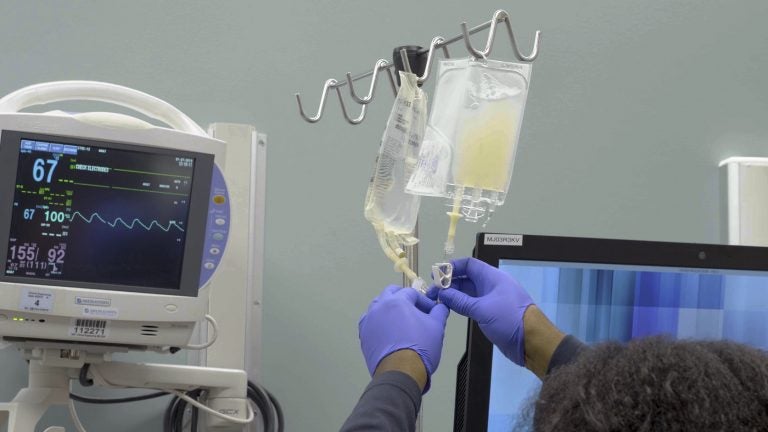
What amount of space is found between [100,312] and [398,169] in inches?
17.0

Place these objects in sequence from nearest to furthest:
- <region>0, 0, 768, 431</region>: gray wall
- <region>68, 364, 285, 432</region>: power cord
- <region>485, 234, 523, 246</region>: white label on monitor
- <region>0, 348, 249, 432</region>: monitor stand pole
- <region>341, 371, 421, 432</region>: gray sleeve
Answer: <region>341, 371, 421, 432</region>: gray sleeve, <region>485, 234, 523, 246</region>: white label on monitor, <region>0, 348, 249, 432</region>: monitor stand pole, <region>68, 364, 285, 432</region>: power cord, <region>0, 0, 768, 431</region>: gray wall

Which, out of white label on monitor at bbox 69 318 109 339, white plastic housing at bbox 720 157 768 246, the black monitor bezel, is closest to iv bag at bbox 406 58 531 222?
the black monitor bezel

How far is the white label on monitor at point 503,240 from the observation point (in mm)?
1166

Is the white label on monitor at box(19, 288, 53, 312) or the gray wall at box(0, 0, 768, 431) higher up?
the gray wall at box(0, 0, 768, 431)

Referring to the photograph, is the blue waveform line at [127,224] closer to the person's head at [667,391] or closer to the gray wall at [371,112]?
the gray wall at [371,112]

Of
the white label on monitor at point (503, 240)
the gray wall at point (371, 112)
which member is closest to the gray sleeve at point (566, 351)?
the white label on monitor at point (503, 240)

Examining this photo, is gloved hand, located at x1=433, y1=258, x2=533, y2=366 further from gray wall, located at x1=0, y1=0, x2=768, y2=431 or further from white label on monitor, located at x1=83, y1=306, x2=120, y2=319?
gray wall, located at x1=0, y1=0, x2=768, y2=431

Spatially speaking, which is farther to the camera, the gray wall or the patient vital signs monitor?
the gray wall

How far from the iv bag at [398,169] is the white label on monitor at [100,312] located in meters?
0.36

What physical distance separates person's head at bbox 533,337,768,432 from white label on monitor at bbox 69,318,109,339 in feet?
2.21

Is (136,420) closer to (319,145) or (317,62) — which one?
(319,145)

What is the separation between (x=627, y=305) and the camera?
3.99 ft

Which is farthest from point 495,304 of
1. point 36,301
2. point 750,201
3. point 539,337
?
point 750,201

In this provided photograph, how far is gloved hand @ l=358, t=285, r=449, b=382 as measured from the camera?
110 cm
